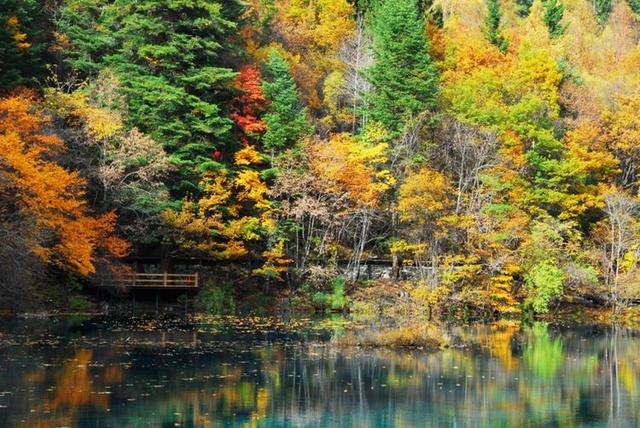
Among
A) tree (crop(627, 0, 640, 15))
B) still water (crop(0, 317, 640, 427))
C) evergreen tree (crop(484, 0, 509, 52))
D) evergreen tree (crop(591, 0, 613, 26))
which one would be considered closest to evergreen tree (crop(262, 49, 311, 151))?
still water (crop(0, 317, 640, 427))

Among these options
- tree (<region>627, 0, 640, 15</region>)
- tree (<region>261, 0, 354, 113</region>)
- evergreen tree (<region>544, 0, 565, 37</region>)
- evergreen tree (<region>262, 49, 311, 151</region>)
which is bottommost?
evergreen tree (<region>262, 49, 311, 151</region>)

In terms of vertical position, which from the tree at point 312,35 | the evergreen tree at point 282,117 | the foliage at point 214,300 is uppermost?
the tree at point 312,35

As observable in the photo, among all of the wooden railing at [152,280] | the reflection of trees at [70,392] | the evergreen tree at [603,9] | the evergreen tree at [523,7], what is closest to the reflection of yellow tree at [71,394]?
the reflection of trees at [70,392]

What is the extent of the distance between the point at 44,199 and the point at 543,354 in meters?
19.8

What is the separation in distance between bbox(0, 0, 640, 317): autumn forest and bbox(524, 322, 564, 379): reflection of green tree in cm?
744

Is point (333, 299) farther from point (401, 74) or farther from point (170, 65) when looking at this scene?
point (170, 65)

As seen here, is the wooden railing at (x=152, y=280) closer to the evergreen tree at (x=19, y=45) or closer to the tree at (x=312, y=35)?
the evergreen tree at (x=19, y=45)

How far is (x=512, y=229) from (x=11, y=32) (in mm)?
26040

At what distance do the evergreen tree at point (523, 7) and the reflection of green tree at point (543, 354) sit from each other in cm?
6819

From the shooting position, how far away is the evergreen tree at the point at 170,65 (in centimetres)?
4856

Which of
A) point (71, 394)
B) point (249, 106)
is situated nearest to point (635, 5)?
point (249, 106)

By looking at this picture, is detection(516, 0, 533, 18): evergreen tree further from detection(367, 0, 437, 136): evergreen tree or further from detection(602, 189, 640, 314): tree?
detection(602, 189, 640, 314): tree

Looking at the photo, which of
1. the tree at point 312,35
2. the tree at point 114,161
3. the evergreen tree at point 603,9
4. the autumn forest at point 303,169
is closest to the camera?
the tree at point 114,161

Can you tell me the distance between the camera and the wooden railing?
44275 millimetres
